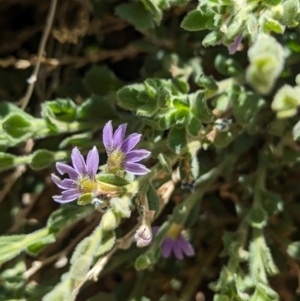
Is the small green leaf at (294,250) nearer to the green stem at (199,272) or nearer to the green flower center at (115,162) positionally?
the green stem at (199,272)

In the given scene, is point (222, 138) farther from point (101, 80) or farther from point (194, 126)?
point (101, 80)

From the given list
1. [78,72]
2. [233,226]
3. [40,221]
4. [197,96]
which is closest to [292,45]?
[197,96]

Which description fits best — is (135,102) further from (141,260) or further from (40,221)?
(40,221)

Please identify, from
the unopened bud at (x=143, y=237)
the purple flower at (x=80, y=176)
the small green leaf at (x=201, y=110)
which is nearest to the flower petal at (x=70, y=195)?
the purple flower at (x=80, y=176)

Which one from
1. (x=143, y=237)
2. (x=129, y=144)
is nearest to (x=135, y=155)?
(x=129, y=144)

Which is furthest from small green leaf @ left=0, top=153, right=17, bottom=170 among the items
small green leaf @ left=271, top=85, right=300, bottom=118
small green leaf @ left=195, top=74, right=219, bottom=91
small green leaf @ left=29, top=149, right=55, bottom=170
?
small green leaf @ left=271, top=85, right=300, bottom=118
